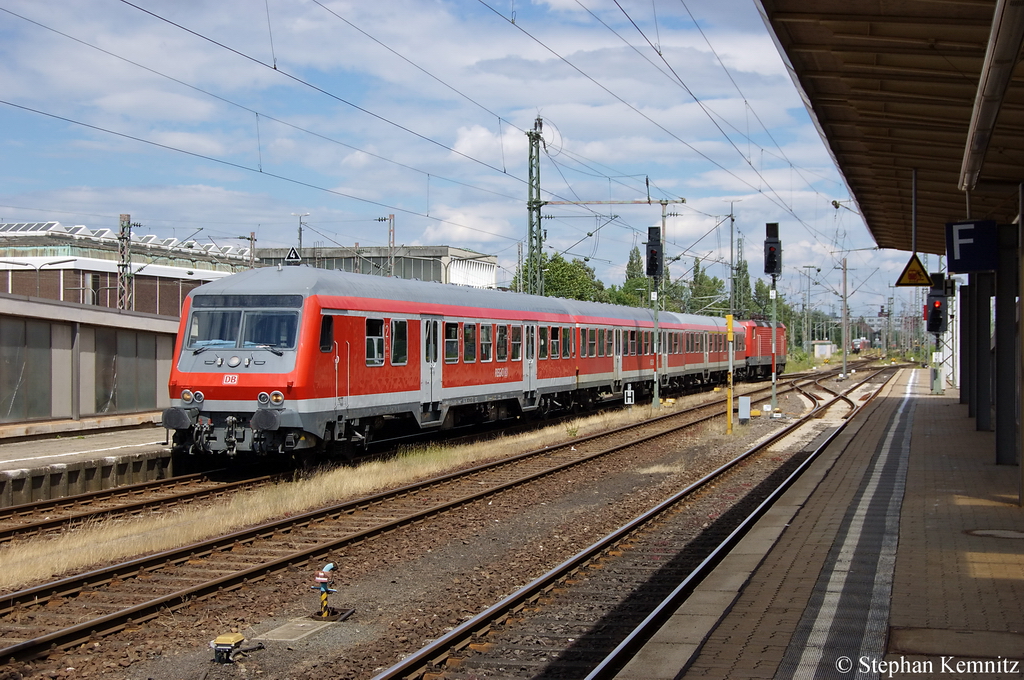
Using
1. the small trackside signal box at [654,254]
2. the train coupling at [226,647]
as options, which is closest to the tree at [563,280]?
the small trackside signal box at [654,254]

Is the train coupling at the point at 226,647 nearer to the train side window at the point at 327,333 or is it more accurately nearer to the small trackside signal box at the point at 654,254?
the train side window at the point at 327,333

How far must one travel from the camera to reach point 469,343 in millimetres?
20375

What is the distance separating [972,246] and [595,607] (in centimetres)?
822

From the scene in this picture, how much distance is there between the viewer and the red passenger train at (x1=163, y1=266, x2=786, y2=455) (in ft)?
48.5

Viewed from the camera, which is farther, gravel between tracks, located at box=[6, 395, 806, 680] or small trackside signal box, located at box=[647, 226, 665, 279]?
small trackside signal box, located at box=[647, 226, 665, 279]

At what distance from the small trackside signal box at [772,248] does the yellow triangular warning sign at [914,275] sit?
24.2 feet

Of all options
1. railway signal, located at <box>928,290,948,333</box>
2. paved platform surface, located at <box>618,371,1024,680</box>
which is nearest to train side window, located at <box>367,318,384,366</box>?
paved platform surface, located at <box>618,371,1024,680</box>

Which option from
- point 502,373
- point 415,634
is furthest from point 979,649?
point 502,373

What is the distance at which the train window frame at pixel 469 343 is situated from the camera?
2014 cm

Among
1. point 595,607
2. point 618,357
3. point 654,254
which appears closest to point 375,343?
point 595,607

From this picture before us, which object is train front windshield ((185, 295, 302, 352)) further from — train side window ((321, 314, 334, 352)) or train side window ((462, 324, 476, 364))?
train side window ((462, 324, 476, 364))

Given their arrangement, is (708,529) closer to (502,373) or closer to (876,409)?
(502,373)

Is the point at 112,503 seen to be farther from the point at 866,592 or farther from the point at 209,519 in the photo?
the point at 866,592

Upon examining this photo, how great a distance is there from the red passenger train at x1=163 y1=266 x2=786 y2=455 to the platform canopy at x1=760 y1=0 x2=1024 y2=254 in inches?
312
